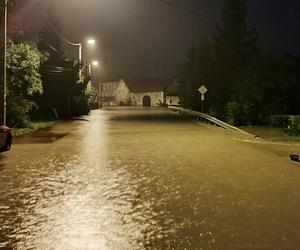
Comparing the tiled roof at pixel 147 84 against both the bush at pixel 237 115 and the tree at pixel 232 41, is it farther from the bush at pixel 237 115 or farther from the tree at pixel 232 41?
the bush at pixel 237 115

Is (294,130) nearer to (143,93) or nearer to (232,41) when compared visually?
(232,41)

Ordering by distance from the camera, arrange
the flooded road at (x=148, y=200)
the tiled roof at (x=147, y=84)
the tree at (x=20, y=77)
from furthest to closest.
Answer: the tiled roof at (x=147, y=84) < the tree at (x=20, y=77) < the flooded road at (x=148, y=200)

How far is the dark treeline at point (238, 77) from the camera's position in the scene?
1282 inches

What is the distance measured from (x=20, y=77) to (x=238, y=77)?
1757 centimetres

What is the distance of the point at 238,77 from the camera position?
36.8m

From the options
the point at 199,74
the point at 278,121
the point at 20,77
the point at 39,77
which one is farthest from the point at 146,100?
the point at 20,77

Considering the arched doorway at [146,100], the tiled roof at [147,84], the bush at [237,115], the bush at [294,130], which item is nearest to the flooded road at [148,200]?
the bush at [294,130]

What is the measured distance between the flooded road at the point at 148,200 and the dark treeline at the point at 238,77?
17.8m

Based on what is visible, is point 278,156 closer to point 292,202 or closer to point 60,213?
point 292,202

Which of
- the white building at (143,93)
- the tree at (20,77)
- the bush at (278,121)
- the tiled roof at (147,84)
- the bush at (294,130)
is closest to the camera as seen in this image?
the bush at (294,130)

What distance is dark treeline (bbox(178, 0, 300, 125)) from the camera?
32562 mm

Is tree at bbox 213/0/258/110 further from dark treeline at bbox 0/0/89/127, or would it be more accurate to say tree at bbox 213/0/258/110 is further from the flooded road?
the flooded road

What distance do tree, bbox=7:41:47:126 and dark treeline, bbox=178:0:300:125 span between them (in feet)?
46.5

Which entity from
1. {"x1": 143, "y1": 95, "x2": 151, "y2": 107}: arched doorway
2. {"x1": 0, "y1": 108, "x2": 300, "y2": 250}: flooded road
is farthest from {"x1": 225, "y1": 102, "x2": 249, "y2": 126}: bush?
{"x1": 143, "y1": 95, "x2": 151, "y2": 107}: arched doorway
